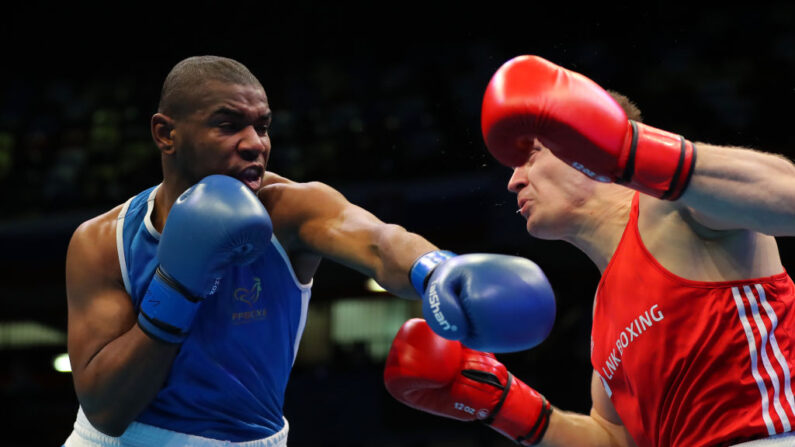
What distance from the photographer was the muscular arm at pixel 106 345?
2102mm

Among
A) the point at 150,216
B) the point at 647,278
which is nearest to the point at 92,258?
the point at 150,216

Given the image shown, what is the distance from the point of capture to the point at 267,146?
2.31m

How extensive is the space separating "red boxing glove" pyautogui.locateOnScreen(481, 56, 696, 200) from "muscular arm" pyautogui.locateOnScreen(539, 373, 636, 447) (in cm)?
115

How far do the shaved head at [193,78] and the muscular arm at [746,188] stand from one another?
120 centimetres

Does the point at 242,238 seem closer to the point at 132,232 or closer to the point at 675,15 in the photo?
the point at 132,232

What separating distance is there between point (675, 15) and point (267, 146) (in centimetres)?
679

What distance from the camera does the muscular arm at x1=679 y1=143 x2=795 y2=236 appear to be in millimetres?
1770

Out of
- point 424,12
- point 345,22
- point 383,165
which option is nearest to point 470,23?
point 424,12

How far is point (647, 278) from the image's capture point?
2211 mm

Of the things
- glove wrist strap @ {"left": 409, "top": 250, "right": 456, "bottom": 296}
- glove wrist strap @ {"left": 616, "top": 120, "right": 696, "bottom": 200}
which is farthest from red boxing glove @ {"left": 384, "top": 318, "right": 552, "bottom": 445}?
glove wrist strap @ {"left": 616, "top": 120, "right": 696, "bottom": 200}

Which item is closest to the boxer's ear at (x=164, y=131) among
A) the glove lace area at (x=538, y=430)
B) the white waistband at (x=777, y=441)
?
the glove lace area at (x=538, y=430)

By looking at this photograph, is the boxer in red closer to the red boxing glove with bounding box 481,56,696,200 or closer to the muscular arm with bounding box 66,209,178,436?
the red boxing glove with bounding box 481,56,696,200

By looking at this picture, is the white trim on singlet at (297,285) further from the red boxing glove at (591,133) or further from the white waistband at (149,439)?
the red boxing glove at (591,133)

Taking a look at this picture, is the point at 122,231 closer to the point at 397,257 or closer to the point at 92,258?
the point at 92,258
